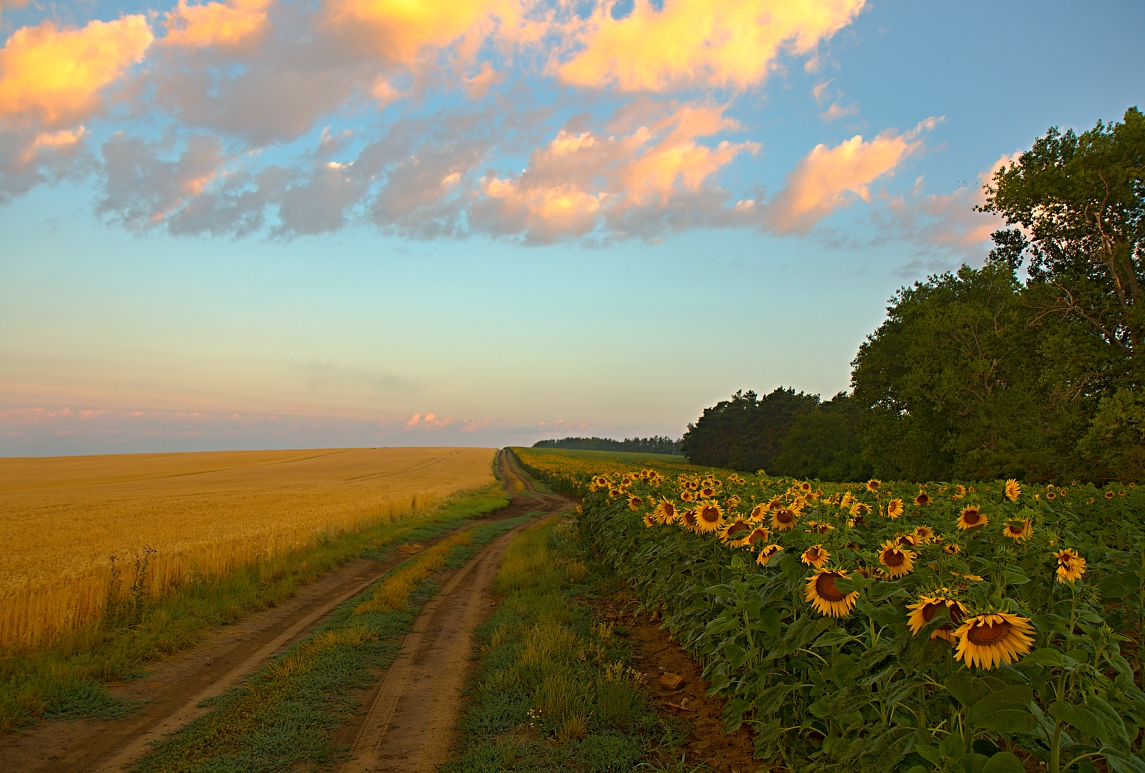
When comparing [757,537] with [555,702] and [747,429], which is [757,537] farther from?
[747,429]

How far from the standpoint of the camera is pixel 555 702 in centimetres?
536

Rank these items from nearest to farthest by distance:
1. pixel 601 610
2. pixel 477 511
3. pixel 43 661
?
pixel 43 661, pixel 601 610, pixel 477 511

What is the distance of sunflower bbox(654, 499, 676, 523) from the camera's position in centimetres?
752

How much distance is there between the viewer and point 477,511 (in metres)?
27.3

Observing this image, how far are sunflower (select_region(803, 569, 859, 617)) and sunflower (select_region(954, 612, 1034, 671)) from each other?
95cm

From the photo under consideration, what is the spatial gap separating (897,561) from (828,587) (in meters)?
0.48

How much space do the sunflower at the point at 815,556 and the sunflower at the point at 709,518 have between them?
6.71ft

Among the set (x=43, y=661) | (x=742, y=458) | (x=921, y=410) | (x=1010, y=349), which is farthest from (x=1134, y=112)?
(x=742, y=458)

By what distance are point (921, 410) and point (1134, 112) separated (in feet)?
52.1

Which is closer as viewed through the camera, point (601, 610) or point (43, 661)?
point (43, 661)

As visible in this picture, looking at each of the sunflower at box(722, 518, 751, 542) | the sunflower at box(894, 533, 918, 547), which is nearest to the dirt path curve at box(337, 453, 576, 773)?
the sunflower at box(722, 518, 751, 542)

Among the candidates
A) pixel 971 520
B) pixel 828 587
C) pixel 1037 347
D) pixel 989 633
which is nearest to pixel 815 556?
pixel 828 587

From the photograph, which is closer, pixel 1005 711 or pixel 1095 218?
pixel 1005 711

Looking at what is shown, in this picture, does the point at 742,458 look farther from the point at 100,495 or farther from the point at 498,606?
the point at 498,606
